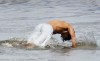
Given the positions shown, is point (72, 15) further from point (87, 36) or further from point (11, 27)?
point (87, 36)

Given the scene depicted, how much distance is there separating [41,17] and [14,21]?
165 cm

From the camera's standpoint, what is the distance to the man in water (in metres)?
11.9

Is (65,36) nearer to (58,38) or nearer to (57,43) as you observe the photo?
(57,43)

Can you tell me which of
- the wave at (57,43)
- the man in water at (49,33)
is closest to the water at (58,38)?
the wave at (57,43)

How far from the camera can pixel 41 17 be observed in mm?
19203

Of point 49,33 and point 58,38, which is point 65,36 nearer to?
point 49,33

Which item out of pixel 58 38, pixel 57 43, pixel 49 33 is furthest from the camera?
pixel 58 38

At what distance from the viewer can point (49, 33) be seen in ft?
39.1

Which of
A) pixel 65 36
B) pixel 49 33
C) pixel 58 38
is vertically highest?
pixel 49 33

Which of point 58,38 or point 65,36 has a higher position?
point 65,36

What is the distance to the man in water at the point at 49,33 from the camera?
11.9 m

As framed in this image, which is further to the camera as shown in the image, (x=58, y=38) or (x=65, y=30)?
(x=58, y=38)

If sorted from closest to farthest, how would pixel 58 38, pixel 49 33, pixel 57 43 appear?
pixel 49 33 < pixel 57 43 < pixel 58 38

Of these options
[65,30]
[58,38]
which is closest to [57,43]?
[58,38]
